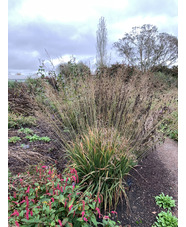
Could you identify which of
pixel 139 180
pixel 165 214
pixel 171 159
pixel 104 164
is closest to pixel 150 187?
pixel 139 180

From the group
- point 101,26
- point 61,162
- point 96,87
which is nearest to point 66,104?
point 96,87

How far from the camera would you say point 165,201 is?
2066mm

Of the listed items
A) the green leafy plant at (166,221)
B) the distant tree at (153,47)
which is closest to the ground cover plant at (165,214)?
the green leafy plant at (166,221)

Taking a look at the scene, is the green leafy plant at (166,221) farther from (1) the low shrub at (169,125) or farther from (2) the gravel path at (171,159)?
→ (1) the low shrub at (169,125)

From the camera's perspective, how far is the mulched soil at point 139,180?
1.82m

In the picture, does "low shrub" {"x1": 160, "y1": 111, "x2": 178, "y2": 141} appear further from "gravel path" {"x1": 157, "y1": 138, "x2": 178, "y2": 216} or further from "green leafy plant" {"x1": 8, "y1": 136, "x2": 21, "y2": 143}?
"green leafy plant" {"x1": 8, "y1": 136, "x2": 21, "y2": 143}

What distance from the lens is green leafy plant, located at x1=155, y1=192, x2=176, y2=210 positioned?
6.60ft

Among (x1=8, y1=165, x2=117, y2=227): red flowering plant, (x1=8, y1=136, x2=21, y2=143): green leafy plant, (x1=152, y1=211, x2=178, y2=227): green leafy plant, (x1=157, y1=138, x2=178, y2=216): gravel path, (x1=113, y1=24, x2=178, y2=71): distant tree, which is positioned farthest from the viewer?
(x1=113, y1=24, x2=178, y2=71): distant tree

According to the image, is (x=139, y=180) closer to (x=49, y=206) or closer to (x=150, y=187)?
(x=150, y=187)

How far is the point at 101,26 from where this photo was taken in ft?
37.0

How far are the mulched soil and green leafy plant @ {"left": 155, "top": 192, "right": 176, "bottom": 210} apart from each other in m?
0.06

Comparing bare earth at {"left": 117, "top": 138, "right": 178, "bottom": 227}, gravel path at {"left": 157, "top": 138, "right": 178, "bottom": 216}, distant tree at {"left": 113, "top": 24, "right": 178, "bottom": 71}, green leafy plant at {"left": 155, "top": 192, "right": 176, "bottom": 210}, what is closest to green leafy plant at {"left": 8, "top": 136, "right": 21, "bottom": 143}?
bare earth at {"left": 117, "top": 138, "right": 178, "bottom": 227}

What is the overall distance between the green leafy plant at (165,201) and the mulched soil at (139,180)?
0.19 feet
